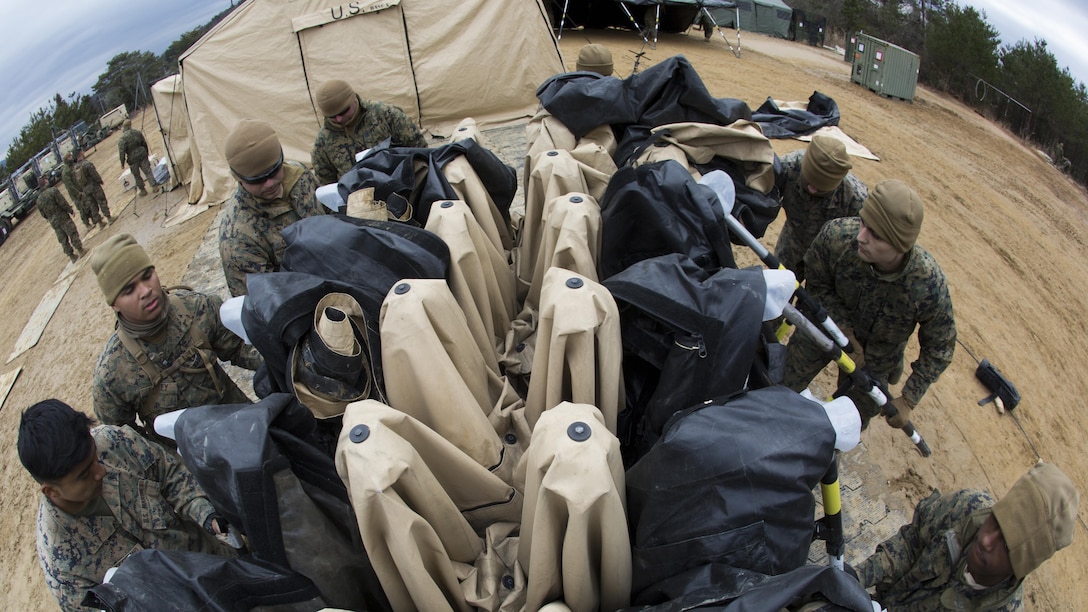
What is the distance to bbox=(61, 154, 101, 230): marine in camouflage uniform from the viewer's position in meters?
10.0

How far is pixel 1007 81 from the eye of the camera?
54.7 ft

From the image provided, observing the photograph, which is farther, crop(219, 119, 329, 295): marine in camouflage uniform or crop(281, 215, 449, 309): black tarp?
crop(219, 119, 329, 295): marine in camouflage uniform

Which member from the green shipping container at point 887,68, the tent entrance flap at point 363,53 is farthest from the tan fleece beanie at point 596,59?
the green shipping container at point 887,68

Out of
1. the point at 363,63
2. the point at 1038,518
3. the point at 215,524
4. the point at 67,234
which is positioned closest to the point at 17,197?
the point at 67,234

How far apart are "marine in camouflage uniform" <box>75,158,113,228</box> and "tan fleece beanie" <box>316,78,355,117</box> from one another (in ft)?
26.2

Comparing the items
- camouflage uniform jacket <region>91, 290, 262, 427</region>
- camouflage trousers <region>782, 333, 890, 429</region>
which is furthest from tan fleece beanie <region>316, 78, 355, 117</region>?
camouflage trousers <region>782, 333, 890, 429</region>

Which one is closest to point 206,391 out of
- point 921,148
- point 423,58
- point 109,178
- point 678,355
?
point 678,355

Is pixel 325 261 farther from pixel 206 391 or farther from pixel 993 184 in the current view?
pixel 993 184

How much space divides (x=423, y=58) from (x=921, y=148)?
25.5ft

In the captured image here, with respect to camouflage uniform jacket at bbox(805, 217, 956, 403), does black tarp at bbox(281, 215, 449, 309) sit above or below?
above

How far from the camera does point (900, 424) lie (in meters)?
2.88

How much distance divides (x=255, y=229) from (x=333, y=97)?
4.78 feet

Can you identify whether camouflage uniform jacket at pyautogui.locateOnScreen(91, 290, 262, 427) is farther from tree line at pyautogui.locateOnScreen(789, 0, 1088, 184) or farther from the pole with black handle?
tree line at pyautogui.locateOnScreen(789, 0, 1088, 184)

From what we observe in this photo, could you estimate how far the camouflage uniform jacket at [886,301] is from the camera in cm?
308
